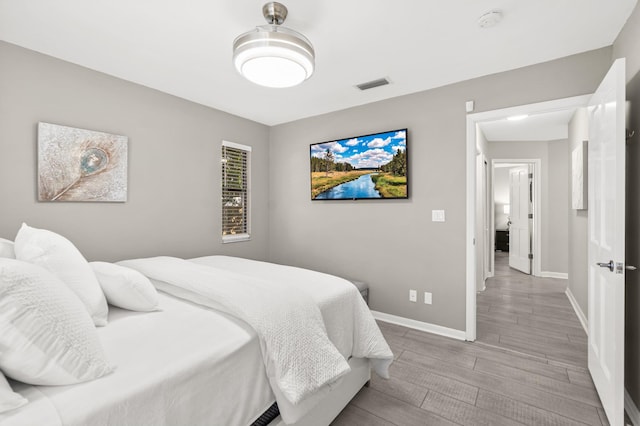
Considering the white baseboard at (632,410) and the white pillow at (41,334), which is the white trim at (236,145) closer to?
the white pillow at (41,334)

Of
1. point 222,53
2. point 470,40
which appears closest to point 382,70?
point 470,40

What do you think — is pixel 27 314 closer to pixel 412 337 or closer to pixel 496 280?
pixel 412 337

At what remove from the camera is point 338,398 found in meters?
1.89

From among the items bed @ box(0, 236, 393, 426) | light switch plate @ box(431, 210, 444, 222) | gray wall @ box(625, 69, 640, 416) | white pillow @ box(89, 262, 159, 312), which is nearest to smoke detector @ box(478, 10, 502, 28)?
gray wall @ box(625, 69, 640, 416)

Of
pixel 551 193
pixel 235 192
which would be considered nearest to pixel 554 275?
pixel 551 193

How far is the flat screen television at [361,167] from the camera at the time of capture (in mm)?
3430

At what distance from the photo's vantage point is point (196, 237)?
366 cm

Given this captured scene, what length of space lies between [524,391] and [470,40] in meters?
2.58

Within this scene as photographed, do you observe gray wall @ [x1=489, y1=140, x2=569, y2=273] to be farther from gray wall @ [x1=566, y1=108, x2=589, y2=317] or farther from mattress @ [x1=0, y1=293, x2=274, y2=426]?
mattress @ [x1=0, y1=293, x2=274, y2=426]

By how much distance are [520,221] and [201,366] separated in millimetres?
6758

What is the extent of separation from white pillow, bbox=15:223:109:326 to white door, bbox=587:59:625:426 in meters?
2.67

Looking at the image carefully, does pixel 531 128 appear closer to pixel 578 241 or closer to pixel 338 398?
pixel 578 241

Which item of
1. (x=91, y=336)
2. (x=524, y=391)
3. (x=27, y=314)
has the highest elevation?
(x=27, y=314)

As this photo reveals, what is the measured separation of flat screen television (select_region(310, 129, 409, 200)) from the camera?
3.43m
